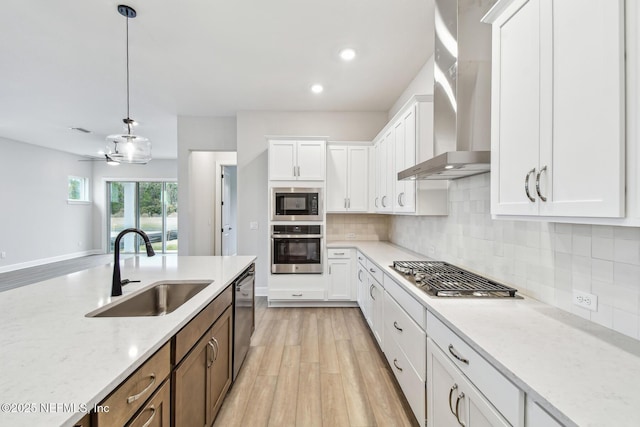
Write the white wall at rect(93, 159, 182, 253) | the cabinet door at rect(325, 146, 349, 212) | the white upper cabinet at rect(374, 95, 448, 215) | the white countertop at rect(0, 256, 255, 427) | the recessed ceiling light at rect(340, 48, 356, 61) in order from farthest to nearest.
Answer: the white wall at rect(93, 159, 182, 253)
the cabinet door at rect(325, 146, 349, 212)
the recessed ceiling light at rect(340, 48, 356, 61)
the white upper cabinet at rect(374, 95, 448, 215)
the white countertop at rect(0, 256, 255, 427)

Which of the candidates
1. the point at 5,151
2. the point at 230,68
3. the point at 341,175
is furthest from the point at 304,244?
the point at 5,151

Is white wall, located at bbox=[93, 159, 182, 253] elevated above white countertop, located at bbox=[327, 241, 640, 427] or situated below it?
above

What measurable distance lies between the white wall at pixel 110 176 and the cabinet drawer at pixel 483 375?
8.81 meters

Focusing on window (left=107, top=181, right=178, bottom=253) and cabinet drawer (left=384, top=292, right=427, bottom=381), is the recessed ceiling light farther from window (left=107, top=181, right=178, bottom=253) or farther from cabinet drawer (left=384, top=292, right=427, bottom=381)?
window (left=107, top=181, right=178, bottom=253)

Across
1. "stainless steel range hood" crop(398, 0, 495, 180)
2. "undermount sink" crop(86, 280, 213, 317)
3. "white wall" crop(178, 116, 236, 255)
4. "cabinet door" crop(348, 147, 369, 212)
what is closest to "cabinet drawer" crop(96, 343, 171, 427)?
"undermount sink" crop(86, 280, 213, 317)

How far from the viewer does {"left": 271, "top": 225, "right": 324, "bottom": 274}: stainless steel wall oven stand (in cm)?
385

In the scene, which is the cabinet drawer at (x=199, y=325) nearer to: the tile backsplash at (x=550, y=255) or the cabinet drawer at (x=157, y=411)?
the cabinet drawer at (x=157, y=411)

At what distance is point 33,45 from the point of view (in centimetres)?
263

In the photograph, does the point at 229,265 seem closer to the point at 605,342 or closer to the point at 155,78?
the point at 605,342

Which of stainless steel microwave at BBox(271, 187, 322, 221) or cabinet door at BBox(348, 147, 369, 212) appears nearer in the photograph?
stainless steel microwave at BBox(271, 187, 322, 221)

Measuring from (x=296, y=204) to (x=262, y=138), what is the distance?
137 cm

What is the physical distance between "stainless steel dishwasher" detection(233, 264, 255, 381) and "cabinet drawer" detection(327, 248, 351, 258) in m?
1.40

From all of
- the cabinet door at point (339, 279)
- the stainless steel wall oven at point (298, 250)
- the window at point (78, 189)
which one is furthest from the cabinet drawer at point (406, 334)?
the window at point (78, 189)

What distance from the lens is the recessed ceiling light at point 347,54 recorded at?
277 cm
